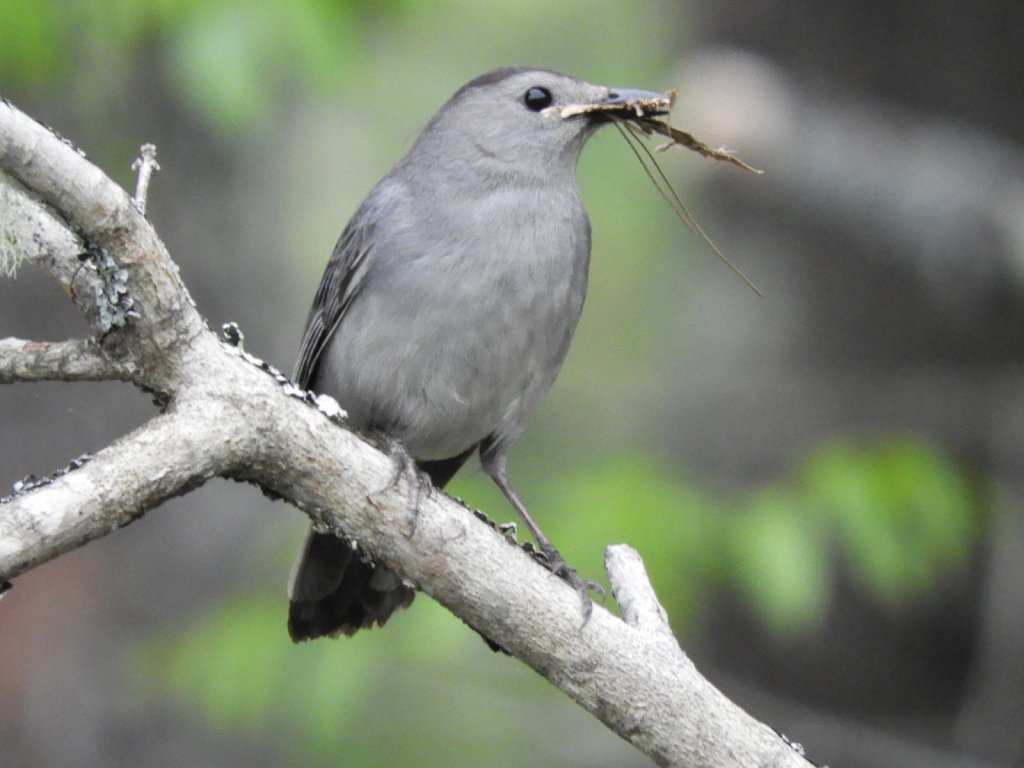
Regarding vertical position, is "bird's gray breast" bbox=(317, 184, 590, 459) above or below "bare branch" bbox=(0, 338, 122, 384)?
above

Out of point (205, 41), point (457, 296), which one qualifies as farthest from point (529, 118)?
point (205, 41)

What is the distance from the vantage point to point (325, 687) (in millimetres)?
4008

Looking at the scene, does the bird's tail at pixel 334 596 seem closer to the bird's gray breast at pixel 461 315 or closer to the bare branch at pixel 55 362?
the bird's gray breast at pixel 461 315

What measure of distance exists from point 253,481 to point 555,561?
1093 mm

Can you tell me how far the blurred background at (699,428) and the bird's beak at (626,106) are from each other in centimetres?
78

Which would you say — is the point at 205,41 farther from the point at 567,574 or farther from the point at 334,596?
the point at 567,574

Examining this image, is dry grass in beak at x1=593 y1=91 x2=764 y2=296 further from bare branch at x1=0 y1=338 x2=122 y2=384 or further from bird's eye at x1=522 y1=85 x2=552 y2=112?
bare branch at x1=0 y1=338 x2=122 y2=384

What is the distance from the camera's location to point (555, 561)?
336cm

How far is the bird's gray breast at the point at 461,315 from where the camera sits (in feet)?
11.3

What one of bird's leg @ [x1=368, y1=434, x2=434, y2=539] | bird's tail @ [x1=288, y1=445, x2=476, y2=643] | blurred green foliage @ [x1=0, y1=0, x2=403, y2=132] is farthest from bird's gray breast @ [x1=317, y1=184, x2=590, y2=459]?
bird's leg @ [x1=368, y1=434, x2=434, y2=539]

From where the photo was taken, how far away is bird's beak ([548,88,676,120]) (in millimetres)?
3449

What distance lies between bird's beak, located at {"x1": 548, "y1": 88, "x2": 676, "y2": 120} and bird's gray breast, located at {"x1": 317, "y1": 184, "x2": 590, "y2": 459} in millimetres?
241

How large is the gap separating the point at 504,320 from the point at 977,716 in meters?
2.68

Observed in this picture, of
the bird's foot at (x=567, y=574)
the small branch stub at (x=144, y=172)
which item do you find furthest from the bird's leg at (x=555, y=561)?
the small branch stub at (x=144, y=172)
